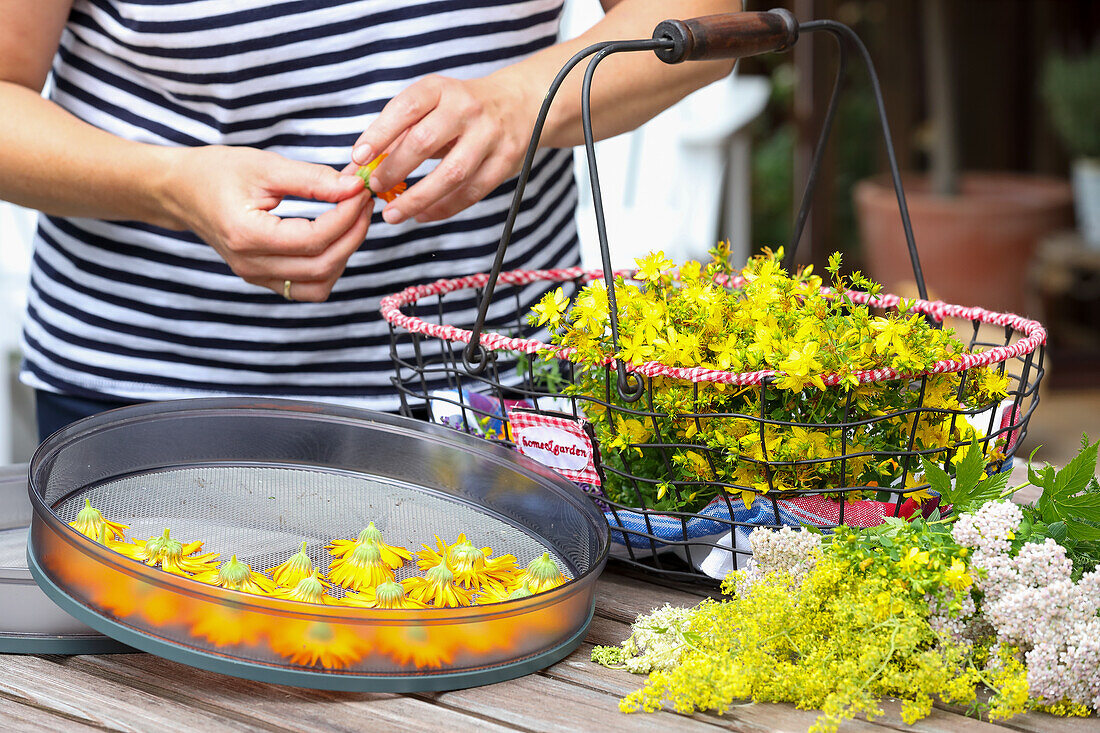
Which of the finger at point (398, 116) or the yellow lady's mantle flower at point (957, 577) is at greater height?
the finger at point (398, 116)

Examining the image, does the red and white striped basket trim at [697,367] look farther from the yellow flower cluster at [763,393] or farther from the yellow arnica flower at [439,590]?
the yellow arnica flower at [439,590]

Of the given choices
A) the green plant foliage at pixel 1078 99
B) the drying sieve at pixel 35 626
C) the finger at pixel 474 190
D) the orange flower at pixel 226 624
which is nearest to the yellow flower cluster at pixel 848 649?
the orange flower at pixel 226 624

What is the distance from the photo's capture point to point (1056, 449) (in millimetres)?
3445

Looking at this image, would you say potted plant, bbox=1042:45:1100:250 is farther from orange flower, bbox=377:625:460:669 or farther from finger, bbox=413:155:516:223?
orange flower, bbox=377:625:460:669

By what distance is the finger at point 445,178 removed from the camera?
0.89 m

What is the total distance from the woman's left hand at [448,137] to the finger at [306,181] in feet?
0.07

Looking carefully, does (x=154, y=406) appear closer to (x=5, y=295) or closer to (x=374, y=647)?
(x=374, y=647)

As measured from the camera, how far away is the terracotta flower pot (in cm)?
378

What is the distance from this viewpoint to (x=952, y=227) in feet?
12.5

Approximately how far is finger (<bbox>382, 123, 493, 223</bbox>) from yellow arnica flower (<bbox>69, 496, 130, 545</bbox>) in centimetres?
33

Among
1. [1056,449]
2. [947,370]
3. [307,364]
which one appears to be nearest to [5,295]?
[307,364]

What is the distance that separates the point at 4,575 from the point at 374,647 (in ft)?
0.82

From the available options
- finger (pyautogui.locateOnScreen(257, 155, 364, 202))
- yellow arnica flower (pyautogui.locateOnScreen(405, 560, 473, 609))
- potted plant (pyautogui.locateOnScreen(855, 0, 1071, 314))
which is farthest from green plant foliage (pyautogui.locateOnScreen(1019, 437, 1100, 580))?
potted plant (pyautogui.locateOnScreen(855, 0, 1071, 314))

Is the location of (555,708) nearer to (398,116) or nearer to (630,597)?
(630,597)
